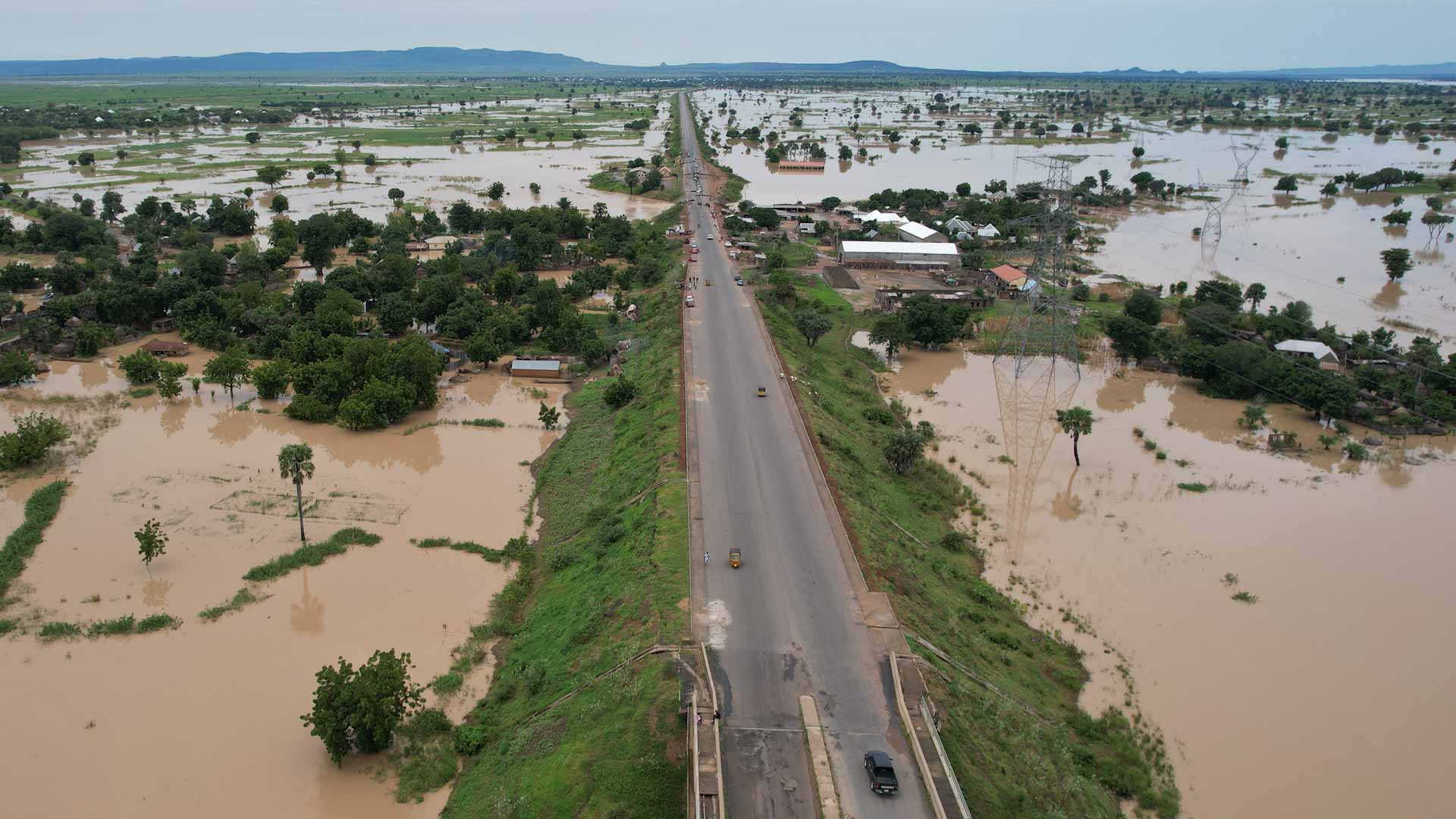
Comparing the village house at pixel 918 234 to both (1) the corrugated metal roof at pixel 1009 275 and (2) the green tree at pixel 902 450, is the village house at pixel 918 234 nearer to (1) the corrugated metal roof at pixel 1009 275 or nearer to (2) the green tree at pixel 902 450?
(1) the corrugated metal roof at pixel 1009 275

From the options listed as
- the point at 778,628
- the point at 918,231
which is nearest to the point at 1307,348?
the point at 918,231

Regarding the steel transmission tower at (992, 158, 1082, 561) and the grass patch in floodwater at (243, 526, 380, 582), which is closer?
the grass patch in floodwater at (243, 526, 380, 582)

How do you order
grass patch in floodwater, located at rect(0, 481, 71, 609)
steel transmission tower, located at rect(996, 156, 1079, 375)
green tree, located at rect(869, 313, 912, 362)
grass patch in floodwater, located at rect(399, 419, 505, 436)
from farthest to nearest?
1. green tree, located at rect(869, 313, 912, 362)
2. steel transmission tower, located at rect(996, 156, 1079, 375)
3. grass patch in floodwater, located at rect(399, 419, 505, 436)
4. grass patch in floodwater, located at rect(0, 481, 71, 609)

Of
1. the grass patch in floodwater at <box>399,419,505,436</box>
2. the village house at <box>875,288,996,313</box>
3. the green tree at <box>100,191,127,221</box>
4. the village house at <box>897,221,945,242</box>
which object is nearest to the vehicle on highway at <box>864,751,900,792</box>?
the grass patch in floodwater at <box>399,419,505,436</box>

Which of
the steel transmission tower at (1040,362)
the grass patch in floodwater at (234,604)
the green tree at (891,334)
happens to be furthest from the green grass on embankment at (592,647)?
the green tree at (891,334)

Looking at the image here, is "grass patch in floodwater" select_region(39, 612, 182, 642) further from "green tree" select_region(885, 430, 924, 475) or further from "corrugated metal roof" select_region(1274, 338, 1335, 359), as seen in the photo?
"corrugated metal roof" select_region(1274, 338, 1335, 359)

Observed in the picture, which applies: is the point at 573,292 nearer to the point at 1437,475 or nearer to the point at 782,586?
the point at 782,586

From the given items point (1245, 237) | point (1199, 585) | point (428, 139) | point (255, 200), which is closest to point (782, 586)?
point (1199, 585)

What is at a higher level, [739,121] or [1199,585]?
[739,121]
